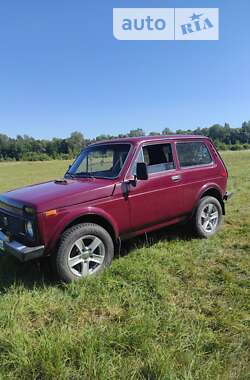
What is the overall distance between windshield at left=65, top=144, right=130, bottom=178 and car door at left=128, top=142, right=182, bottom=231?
10.2 inches

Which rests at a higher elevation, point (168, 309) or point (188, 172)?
point (188, 172)

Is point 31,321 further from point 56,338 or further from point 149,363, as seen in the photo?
point 149,363

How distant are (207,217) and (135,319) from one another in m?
3.17

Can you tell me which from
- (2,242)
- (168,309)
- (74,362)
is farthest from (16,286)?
(168,309)

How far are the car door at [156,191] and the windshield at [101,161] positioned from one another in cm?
26

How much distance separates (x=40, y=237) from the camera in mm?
3752

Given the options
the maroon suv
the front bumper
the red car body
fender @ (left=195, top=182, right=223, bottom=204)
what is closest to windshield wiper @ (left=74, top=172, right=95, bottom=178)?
the maroon suv

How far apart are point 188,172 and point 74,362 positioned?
3640mm

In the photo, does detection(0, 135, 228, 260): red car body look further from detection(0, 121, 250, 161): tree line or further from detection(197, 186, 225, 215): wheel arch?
detection(0, 121, 250, 161): tree line

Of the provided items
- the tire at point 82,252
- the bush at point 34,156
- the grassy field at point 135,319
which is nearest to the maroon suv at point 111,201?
the tire at point 82,252

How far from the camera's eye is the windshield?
15.6ft

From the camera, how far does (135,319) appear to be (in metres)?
3.11

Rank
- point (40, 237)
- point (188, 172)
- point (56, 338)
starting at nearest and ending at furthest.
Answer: point (56, 338), point (40, 237), point (188, 172)

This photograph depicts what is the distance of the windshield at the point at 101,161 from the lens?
4770 mm
